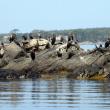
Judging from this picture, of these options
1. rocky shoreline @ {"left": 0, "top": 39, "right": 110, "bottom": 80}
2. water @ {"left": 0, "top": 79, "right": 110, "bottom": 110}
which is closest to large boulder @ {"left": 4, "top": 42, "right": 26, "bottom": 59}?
rocky shoreline @ {"left": 0, "top": 39, "right": 110, "bottom": 80}

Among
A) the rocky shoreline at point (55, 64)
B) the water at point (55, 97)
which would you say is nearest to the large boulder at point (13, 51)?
the rocky shoreline at point (55, 64)

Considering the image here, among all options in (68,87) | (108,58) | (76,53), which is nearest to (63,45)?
(76,53)

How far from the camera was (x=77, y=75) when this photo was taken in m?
46.0

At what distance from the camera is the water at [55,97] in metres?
25.4

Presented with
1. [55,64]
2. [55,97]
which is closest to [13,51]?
[55,64]

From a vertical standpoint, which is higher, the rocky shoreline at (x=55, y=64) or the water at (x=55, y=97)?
the water at (x=55, y=97)

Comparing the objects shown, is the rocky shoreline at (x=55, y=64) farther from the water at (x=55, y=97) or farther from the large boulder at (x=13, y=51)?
the water at (x=55, y=97)

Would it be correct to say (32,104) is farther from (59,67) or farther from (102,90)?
(59,67)

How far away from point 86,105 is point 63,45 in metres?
31.8

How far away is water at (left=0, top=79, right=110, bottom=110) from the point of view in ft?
83.3

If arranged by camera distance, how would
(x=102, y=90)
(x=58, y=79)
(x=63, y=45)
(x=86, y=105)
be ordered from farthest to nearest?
(x=63, y=45)
(x=58, y=79)
(x=102, y=90)
(x=86, y=105)

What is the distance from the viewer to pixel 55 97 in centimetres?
2956

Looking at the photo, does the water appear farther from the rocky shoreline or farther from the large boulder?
the large boulder

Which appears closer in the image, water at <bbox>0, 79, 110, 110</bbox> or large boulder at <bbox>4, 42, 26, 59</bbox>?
water at <bbox>0, 79, 110, 110</bbox>
